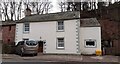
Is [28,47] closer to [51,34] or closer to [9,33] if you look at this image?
[51,34]

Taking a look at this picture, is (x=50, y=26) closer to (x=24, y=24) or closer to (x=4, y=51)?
(x=24, y=24)

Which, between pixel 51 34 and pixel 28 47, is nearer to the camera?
pixel 28 47

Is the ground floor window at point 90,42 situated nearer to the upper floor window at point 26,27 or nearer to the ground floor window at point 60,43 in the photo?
the ground floor window at point 60,43

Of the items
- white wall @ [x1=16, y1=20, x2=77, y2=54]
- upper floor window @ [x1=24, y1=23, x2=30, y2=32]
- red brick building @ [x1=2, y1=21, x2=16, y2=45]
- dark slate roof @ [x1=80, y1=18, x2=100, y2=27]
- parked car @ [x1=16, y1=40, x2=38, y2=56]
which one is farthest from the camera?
red brick building @ [x1=2, y1=21, x2=16, y2=45]

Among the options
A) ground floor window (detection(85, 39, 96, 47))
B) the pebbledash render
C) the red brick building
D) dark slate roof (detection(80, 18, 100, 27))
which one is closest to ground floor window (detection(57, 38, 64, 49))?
the pebbledash render

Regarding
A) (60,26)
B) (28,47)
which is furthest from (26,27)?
(28,47)

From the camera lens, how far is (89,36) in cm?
2811

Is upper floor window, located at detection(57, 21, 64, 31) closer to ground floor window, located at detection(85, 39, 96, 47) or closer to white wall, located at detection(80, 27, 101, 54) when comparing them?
white wall, located at detection(80, 27, 101, 54)

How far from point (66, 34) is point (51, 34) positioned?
2250 mm

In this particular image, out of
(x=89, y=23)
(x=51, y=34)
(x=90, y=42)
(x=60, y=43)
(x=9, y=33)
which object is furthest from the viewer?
(x=9, y=33)

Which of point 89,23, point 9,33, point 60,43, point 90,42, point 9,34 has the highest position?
point 89,23

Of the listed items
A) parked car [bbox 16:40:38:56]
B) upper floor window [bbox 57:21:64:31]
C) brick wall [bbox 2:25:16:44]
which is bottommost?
parked car [bbox 16:40:38:56]

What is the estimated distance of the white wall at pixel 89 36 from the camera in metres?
27.7

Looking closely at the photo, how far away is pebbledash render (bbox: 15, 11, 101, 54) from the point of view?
2752cm
